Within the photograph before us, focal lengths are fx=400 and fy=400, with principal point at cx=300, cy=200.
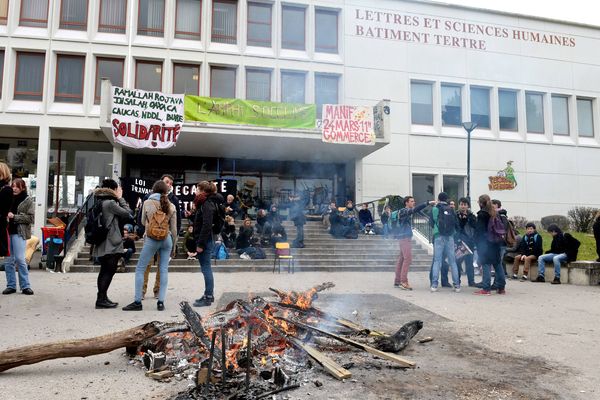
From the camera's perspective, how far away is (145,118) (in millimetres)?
13641

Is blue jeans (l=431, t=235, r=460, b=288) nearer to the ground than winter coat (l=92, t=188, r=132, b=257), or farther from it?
nearer to the ground

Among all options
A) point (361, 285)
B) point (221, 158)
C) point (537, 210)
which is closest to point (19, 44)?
point (221, 158)

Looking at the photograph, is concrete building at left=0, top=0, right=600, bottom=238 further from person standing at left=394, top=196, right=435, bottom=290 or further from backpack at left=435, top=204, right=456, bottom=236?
backpack at left=435, top=204, right=456, bottom=236

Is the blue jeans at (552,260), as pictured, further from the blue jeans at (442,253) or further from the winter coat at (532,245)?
the blue jeans at (442,253)

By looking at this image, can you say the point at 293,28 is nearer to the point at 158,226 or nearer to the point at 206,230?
the point at 206,230

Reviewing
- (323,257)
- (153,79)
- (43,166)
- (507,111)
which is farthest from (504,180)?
(43,166)

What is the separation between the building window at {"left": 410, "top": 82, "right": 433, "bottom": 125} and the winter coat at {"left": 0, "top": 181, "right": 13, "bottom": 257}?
16566mm

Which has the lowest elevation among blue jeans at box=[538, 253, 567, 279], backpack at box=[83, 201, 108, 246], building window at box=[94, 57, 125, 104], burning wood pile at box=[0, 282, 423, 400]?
burning wood pile at box=[0, 282, 423, 400]

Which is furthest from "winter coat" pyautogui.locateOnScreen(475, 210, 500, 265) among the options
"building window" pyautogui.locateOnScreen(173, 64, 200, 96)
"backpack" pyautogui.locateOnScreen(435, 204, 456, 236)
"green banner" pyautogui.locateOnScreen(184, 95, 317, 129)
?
"building window" pyautogui.locateOnScreen(173, 64, 200, 96)

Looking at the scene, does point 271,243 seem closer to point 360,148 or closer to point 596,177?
point 360,148

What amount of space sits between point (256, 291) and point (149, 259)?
2.18m

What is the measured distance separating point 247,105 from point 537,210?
14.5m

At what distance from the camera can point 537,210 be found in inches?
752

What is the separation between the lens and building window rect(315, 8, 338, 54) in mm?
18359
